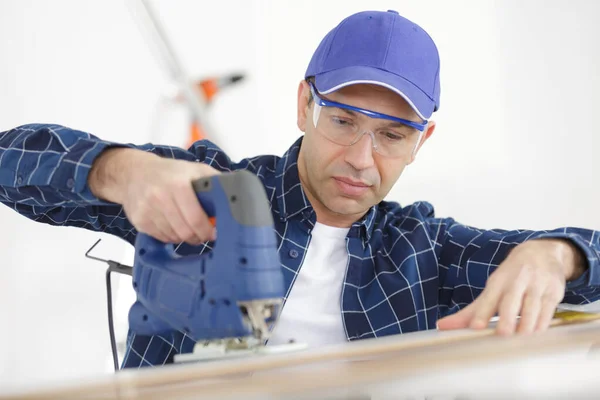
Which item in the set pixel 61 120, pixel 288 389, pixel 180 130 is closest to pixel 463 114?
pixel 180 130

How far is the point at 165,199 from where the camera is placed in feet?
3.58

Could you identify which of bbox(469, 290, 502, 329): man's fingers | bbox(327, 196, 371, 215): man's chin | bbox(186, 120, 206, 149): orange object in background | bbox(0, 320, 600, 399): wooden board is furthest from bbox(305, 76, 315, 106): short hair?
bbox(186, 120, 206, 149): orange object in background

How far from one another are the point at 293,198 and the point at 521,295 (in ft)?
2.37

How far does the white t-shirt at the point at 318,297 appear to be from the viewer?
165 centimetres

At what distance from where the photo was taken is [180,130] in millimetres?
3188

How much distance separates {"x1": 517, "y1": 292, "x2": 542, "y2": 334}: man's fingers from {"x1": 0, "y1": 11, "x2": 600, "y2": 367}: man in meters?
0.11

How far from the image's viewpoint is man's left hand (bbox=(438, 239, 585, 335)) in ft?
3.92

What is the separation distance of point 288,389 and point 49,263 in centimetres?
214

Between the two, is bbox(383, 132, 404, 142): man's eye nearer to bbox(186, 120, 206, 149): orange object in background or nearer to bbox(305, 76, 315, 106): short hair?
bbox(305, 76, 315, 106): short hair

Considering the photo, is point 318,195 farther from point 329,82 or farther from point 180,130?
point 180,130

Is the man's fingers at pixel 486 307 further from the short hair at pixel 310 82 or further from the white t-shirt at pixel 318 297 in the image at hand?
the short hair at pixel 310 82

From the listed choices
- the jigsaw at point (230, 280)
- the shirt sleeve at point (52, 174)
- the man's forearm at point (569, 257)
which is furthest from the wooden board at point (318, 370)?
the shirt sleeve at point (52, 174)

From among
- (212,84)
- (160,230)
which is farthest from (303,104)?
(212,84)

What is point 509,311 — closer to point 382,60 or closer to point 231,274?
point 231,274
